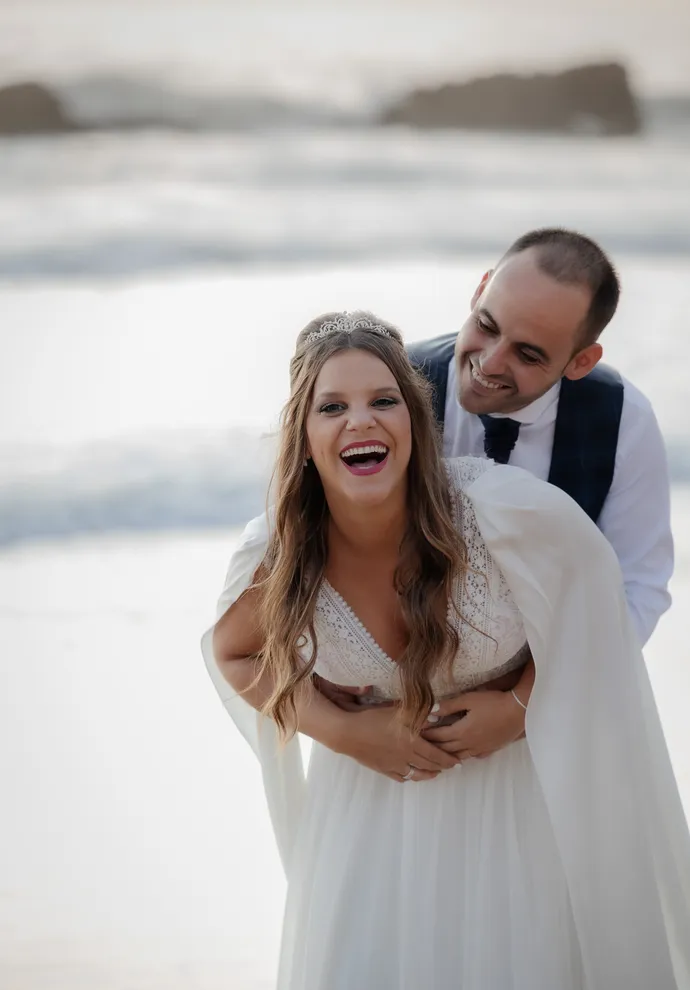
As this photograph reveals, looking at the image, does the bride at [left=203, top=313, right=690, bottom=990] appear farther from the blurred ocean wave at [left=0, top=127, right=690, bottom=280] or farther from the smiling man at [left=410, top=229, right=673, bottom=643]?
the blurred ocean wave at [left=0, top=127, right=690, bottom=280]

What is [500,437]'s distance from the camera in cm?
192

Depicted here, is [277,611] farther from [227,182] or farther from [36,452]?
[227,182]

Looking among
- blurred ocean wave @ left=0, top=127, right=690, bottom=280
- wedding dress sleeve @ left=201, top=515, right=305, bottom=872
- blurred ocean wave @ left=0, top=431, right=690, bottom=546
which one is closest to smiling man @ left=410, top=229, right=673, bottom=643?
wedding dress sleeve @ left=201, top=515, right=305, bottom=872

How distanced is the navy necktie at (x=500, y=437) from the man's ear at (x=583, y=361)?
0.11 meters

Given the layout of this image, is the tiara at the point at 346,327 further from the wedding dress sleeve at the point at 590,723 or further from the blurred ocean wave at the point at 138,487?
the blurred ocean wave at the point at 138,487

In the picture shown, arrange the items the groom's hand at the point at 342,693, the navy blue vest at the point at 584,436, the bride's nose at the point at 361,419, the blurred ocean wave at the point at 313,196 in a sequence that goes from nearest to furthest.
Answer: the bride's nose at the point at 361,419 < the groom's hand at the point at 342,693 < the navy blue vest at the point at 584,436 < the blurred ocean wave at the point at 313,196

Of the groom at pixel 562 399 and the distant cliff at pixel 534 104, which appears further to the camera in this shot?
the distant cliff at pixel 534 104

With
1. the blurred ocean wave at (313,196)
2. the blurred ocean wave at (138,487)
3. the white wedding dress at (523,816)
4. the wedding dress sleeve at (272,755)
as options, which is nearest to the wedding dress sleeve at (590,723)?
the white wedding dress at (523,816)

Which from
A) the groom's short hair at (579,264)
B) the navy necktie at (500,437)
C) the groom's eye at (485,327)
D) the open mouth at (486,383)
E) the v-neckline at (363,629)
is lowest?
the v-neckline at (363,629)

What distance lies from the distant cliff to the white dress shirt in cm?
424

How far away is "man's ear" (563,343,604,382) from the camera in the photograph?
74.5 inches

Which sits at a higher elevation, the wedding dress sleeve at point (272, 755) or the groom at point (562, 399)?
the groom at point (562, 399)

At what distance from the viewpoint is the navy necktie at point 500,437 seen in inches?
75.1

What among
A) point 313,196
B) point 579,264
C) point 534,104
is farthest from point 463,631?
point 534,104
